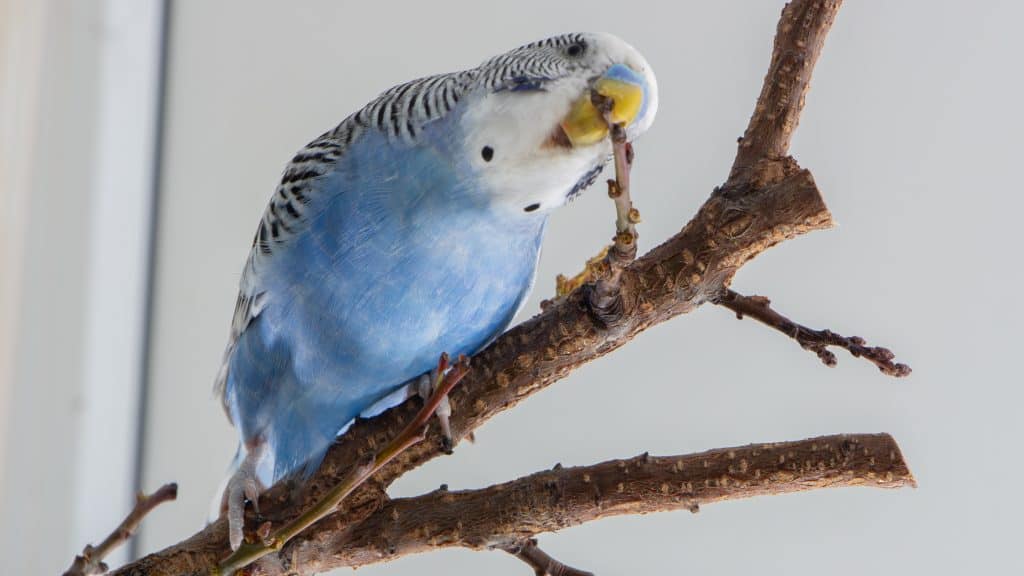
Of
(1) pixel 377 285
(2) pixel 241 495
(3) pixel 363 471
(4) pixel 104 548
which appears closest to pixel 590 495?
(3) pixel 363 471

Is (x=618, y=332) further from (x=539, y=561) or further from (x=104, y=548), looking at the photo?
(x=104, y=548)

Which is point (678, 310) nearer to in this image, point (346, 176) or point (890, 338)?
point (346, 176)

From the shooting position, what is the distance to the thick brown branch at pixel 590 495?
97 cm

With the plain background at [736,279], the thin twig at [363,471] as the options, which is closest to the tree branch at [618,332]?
the thin twig at [363,471]

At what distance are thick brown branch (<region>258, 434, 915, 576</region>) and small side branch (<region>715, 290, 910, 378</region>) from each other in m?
0.08

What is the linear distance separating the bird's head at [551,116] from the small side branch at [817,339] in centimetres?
25

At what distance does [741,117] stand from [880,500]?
791 mm

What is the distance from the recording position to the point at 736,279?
1826 mm

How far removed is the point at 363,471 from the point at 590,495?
280mm

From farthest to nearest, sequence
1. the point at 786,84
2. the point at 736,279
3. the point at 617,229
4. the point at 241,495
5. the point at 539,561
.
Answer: the point at 736,279, the point at 241,495, the point at 539,561, the point at 786,84, the point at 617,229

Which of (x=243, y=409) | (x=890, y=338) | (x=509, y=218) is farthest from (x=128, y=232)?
(x=890, y=338)

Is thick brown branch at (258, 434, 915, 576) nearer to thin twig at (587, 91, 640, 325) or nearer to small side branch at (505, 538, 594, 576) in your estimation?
small side branch at (505, 538, 594, 576)

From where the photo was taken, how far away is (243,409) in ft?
4.53

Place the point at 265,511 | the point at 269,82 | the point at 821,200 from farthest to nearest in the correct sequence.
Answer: the point at 269,82 → the point at 265,511 → the point at 821,200
